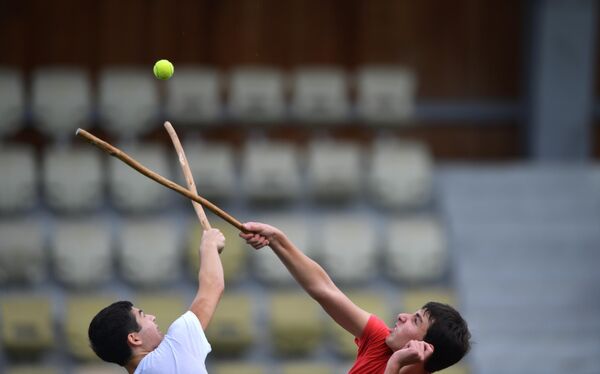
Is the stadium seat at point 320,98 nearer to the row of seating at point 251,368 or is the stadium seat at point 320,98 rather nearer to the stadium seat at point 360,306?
the stadium seat at point 360,306

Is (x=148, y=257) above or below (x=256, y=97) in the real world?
below

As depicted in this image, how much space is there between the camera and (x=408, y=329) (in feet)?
17.9

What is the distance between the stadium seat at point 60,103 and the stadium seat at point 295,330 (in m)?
2.93

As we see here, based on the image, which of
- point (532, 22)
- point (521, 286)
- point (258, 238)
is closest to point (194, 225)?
point (521, 286)

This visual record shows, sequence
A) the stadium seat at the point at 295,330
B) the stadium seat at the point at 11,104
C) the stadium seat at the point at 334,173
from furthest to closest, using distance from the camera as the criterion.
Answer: the stadium seat at the point at 11,104 < the stadium seat at the point at 334,173 < the stadium seat at the point at 295,330

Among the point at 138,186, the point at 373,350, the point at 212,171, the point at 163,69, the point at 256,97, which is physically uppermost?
the point at 163,69

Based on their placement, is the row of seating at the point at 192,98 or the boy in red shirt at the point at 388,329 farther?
the row of seating at the point at 192,98

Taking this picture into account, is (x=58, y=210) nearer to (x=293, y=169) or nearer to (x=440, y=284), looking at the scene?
(x=293, y=169)

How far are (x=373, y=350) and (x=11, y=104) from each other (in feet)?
27.2

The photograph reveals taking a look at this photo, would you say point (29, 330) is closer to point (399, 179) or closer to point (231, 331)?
point (231, 331)

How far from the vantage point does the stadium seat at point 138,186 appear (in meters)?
12.5

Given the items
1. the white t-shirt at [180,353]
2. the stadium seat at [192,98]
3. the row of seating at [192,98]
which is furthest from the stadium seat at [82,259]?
the white t-shirt at [180,353]

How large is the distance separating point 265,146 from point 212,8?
2258 millimetres

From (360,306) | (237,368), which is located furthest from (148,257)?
(360,306)
